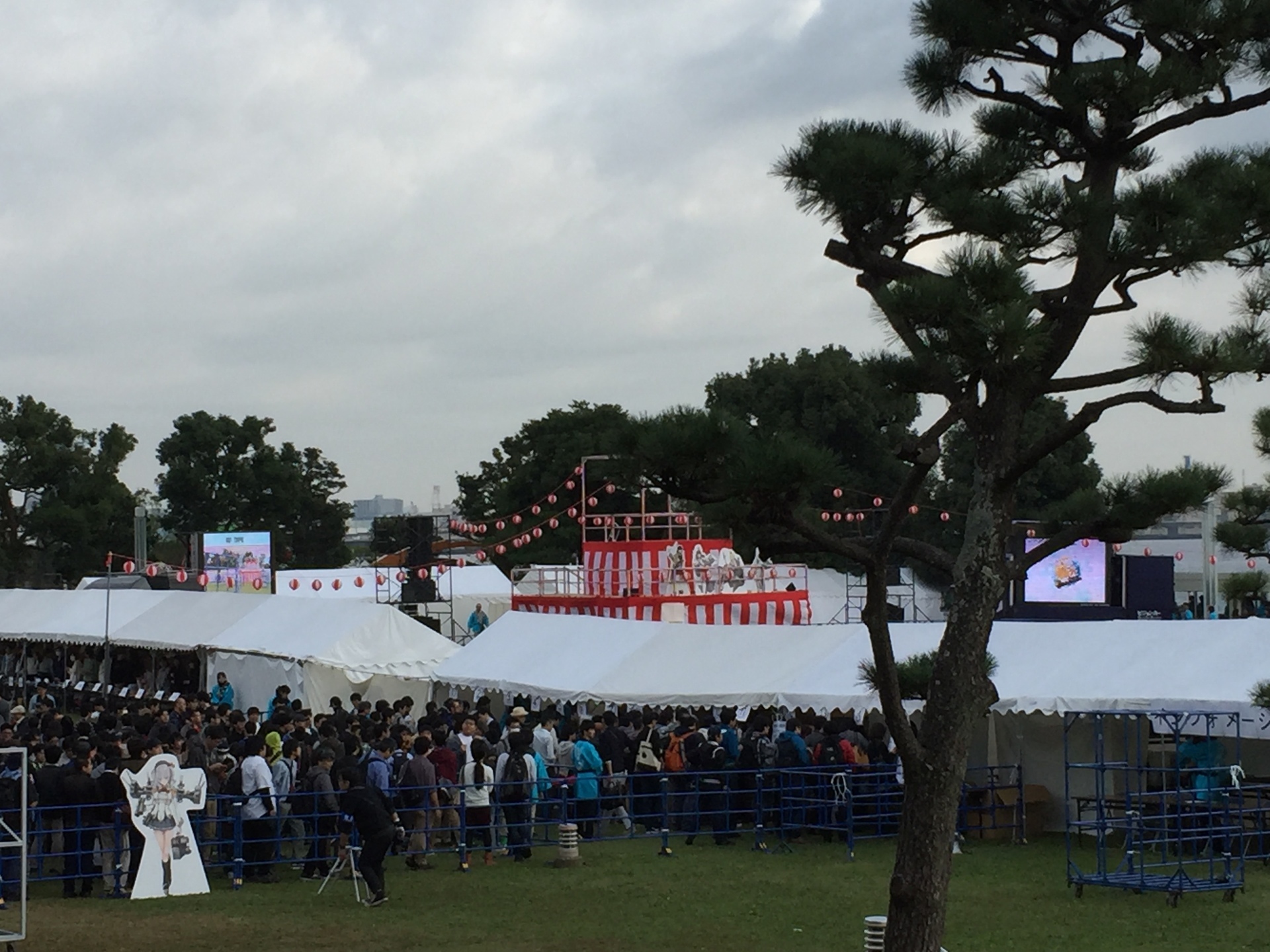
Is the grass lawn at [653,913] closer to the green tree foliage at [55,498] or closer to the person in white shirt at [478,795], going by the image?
the person in white shirt at [478,795]

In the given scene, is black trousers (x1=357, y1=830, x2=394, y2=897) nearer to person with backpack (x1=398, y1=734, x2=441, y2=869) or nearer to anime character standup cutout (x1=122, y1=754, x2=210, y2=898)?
person with backpack (x1=398, y1=734, x2=441, y2=869)

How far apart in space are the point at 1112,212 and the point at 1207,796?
29.2ft

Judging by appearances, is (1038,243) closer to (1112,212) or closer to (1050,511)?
(1112,212)

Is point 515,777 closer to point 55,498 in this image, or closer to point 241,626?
point 241,626

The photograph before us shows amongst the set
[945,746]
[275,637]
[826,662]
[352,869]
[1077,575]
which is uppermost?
[1077,575]

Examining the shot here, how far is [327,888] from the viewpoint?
14.8 metres

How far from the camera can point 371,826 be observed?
13656 mm

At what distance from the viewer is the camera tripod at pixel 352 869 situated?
46.4 feet

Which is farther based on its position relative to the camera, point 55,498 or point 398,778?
point 55,498

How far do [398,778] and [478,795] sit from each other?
2.82 ft

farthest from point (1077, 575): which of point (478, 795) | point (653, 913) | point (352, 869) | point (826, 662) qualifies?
point (352, 869)

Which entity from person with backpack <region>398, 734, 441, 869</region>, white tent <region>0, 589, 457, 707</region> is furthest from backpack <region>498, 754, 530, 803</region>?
white tent <region>0, 589, 457, 707</region>

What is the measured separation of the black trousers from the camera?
13.7m

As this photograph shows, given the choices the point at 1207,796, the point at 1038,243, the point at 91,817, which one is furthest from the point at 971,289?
the point at 91,817
